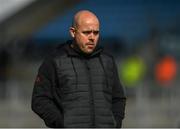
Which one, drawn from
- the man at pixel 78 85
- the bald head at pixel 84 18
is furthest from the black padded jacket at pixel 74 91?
the bald head at pixel 84 18

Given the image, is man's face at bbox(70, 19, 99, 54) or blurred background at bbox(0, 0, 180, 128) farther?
blurred background at bbox(0, 0, 180, 128)

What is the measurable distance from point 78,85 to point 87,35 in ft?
0.95

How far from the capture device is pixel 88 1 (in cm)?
3209

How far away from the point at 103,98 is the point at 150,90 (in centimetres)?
1494

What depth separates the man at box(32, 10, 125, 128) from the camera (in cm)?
446

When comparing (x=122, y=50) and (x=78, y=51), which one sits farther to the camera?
(x=122, y=50)

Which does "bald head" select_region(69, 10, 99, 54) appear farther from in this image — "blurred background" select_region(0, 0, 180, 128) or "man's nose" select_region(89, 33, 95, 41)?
"blurred background" select_region(0, 0, 180, 128)

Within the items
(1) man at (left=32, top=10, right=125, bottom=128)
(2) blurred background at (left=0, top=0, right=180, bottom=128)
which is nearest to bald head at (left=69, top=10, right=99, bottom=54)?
(1) man at (left=32, top=10, right=125, bottom=128)

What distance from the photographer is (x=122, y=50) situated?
31188mm

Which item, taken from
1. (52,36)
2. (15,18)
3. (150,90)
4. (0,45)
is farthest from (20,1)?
(52,36)

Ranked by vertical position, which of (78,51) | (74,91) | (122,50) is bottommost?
(122,50)

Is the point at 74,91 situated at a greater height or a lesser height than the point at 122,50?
greater

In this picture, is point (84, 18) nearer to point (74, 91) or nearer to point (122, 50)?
point (74, 91)

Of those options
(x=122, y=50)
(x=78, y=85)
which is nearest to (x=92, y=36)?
(x=78, y=85)
